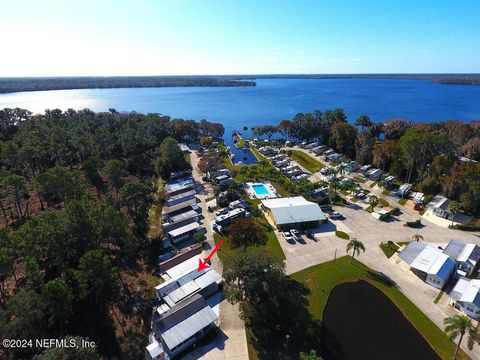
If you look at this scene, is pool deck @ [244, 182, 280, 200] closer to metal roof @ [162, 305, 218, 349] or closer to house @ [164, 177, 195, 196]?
house @ [164, 177, 195, 196]

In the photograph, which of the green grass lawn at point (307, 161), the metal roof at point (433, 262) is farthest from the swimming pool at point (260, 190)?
the metal roof at point (433, 262)

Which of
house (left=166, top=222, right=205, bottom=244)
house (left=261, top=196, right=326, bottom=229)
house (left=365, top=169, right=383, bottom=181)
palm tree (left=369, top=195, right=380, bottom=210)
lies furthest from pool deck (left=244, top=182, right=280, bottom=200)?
house (left=365, top=169, right=383, bottom=181)

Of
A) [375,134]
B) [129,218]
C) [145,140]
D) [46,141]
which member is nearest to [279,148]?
[375,134]

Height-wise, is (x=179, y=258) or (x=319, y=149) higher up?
(x=319, y=149)

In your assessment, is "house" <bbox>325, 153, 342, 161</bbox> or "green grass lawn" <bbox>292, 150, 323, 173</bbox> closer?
"green grass lawn" <bbox>292, 150, 323, 173</bbox>

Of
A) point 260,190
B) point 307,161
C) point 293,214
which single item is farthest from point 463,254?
point 307,161

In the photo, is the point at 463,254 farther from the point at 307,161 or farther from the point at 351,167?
the point at 307,161
